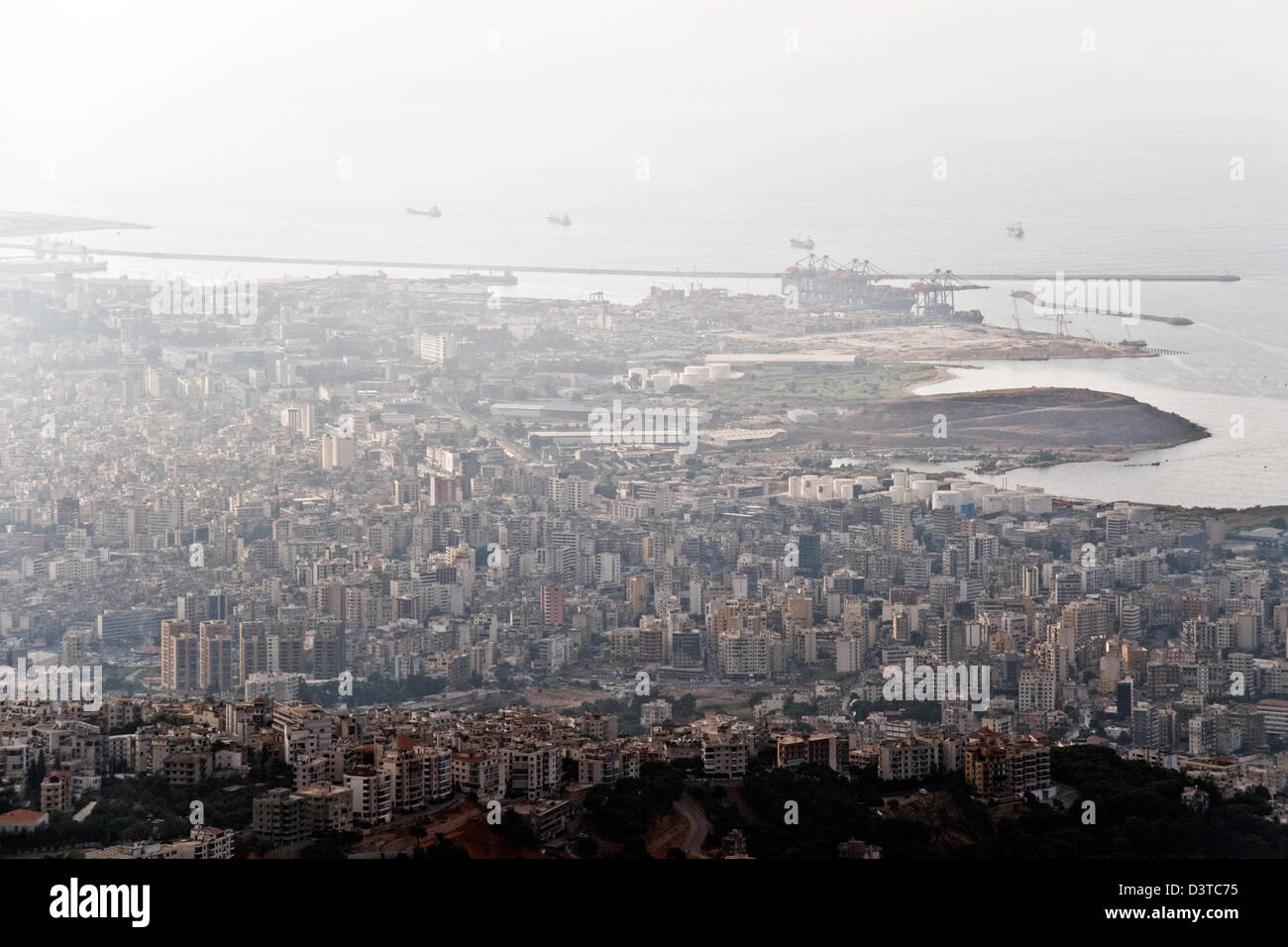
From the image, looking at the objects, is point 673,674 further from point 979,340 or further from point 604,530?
point 979,340

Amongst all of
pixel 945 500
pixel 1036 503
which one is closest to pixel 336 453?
pixel 945 500

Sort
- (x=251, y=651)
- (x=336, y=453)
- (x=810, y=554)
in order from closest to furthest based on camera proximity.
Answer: (x=251, y=651), (x=810, y=554), (x=336, y=453)

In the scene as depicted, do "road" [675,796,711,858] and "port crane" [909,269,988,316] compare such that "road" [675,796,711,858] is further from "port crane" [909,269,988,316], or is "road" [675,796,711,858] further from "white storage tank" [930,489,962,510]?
"port crane" [909,269,988,316]

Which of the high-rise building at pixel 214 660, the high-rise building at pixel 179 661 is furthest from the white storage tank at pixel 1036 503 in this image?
the high-rise building at pixel 179 661

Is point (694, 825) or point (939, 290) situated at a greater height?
point (939, 290)

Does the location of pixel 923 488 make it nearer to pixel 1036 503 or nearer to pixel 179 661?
pixel 1036 503

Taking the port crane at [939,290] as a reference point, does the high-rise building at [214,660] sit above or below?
below

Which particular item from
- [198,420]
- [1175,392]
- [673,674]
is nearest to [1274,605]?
[673,674]

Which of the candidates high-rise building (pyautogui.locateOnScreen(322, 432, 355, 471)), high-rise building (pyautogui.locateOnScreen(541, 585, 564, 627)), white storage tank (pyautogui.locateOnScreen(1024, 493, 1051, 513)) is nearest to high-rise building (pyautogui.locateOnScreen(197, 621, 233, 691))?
high-rise building (pyautogui.locateOnScreen(541, 585, 564, 627))

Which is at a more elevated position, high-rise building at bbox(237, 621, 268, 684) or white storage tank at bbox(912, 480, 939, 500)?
white storage tank at bbox(912, 480, 939, 500)

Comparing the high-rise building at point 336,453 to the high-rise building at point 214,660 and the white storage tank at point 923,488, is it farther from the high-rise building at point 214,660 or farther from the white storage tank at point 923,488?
the high-rise building at point 214,660

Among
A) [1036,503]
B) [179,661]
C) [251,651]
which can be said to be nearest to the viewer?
[179,661]
